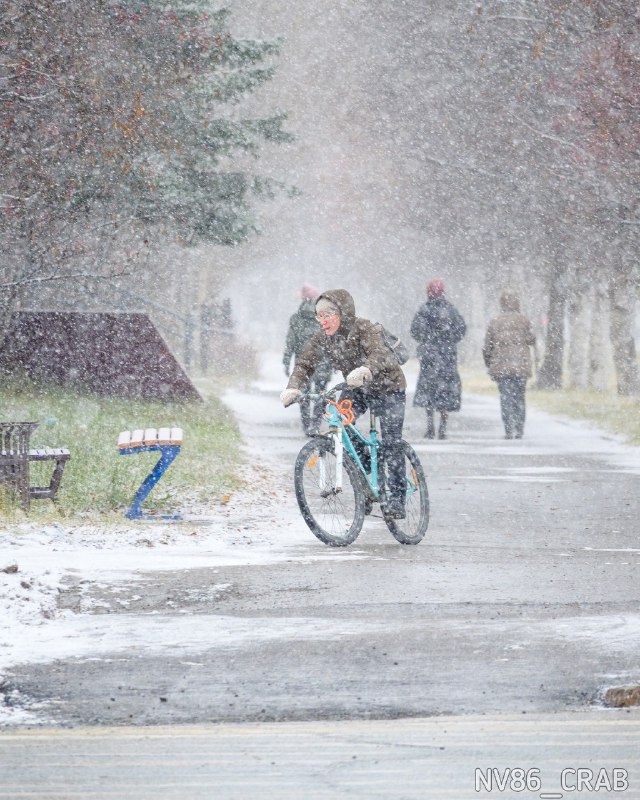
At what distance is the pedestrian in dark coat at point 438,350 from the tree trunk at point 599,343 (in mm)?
15882

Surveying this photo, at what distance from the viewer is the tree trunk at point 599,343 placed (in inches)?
1494

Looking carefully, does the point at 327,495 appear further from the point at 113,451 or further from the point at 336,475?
the point at 113,451

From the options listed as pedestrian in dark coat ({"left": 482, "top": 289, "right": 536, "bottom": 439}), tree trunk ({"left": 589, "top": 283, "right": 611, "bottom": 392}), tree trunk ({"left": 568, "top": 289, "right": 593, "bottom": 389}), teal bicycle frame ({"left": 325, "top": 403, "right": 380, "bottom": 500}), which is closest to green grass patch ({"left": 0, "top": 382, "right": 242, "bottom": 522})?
teal bicycle frame ({"left": 325, "top": 403, "right": 380, "bottom": 500})

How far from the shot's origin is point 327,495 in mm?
10617

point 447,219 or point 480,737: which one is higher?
point 447,219

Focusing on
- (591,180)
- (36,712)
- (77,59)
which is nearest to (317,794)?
(36,712)

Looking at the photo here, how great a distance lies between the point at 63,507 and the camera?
12.4 meters

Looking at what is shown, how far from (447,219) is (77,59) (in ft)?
85.7

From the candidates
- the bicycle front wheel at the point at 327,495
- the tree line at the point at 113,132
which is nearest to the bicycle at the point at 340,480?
the bicycle front wheel at the point at 327,495

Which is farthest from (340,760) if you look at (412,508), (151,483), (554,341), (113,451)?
(554,341)

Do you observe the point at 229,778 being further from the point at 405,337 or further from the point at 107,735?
the point at 405,337

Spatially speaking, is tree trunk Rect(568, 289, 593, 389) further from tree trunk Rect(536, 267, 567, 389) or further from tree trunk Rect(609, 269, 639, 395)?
tree trunk Rect(609, 269, 639, 395)

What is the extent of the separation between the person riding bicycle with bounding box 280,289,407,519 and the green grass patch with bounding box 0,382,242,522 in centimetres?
205

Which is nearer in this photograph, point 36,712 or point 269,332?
point 36,712
